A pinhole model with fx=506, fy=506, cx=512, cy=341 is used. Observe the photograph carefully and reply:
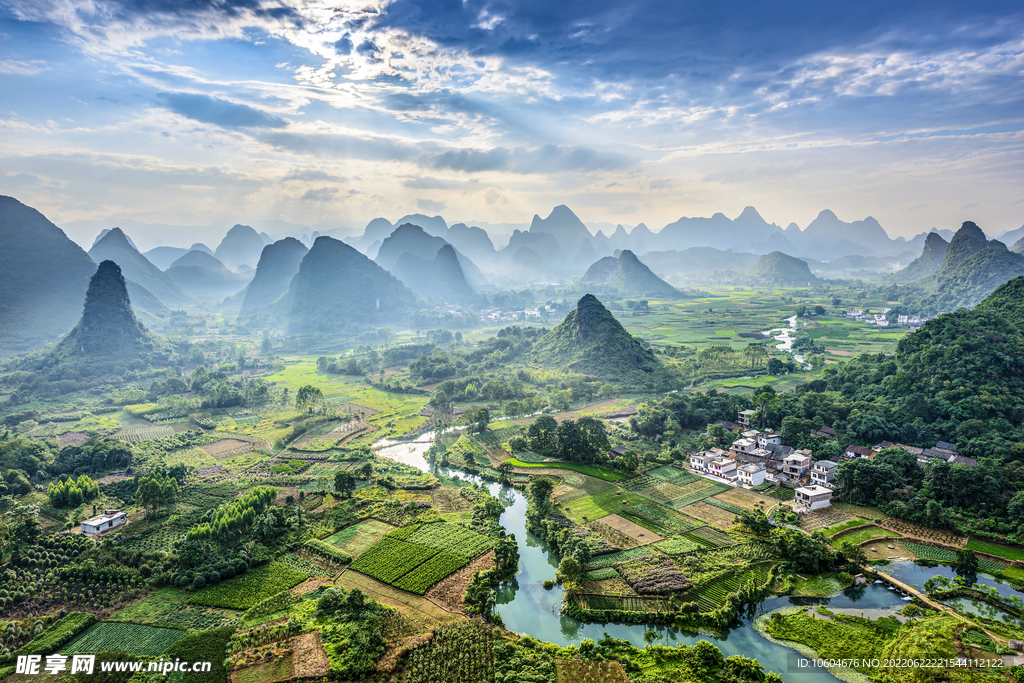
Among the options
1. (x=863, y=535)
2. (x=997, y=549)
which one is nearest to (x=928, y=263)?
(x=997, y=549)

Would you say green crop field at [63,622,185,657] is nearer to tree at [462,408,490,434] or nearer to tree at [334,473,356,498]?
tree at [334,473,356,498]

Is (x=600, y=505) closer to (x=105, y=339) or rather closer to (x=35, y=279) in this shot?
(x=105, y=339)

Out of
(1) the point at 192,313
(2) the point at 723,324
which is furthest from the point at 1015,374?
(1) the point at 192,313

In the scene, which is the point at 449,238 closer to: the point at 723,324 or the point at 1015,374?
the point at 723,324

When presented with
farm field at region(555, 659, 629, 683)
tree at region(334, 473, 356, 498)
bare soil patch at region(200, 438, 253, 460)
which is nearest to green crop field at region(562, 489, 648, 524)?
farm field at region(555, 659, 629, 683)

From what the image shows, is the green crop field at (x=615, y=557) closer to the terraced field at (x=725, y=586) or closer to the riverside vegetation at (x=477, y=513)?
the riverside vegetation at (x=477, y=513)

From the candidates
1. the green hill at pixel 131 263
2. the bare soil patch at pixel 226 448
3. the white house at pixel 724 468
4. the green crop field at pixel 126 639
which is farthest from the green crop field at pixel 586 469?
the green hill at pixel 131 263
